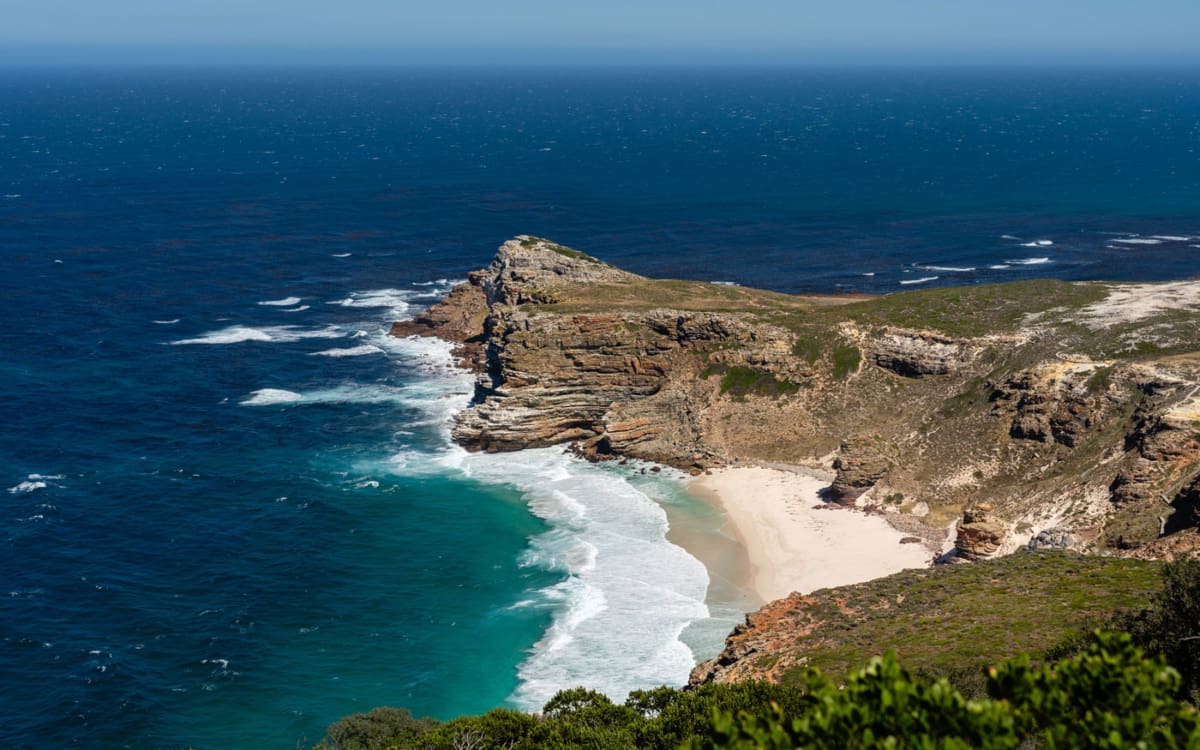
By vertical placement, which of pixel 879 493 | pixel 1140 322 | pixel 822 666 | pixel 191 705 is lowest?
pixel 191 705

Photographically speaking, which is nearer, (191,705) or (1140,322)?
(191,705)

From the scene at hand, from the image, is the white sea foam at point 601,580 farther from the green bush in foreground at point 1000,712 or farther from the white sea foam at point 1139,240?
the white sea foam at point 1139,240

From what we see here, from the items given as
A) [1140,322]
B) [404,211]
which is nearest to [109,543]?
[1140,322]

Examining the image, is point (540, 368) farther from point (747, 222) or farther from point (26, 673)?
point (747, 222)

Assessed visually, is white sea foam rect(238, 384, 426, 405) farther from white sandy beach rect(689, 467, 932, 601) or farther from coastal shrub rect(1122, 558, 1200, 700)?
coastal shrub rect(1122, 558, 1200, 700)

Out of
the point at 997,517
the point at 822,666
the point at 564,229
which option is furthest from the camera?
the point at 564,229

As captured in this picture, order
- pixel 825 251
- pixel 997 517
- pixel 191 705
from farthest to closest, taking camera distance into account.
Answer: pixel 825 251
pixel 997 517
pixel 191 705

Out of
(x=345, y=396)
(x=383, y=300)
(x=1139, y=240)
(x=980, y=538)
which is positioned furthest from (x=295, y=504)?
(x=1139, y=240)
